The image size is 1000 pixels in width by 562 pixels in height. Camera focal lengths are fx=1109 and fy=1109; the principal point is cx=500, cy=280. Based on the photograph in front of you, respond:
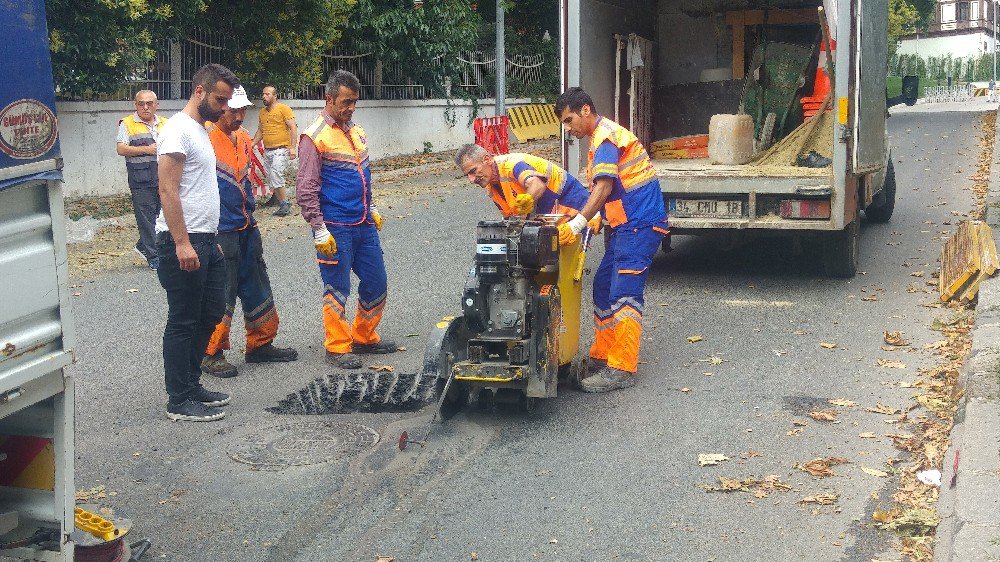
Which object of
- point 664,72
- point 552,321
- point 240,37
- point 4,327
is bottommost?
Answer: point 552,321

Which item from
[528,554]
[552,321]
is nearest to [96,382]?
[552,321]

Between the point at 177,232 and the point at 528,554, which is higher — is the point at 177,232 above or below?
above

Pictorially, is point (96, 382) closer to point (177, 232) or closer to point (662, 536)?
point (177, 232)

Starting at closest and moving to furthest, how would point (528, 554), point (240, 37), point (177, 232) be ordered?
point (528, 554) → point (177, 232) → point (240, 37)

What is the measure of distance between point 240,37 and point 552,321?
14.1 metres

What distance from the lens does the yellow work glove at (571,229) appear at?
20.0 feet

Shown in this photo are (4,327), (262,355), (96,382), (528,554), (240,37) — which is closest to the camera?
(4,327)

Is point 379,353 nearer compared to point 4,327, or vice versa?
point 4,327

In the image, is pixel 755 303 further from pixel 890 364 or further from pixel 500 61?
pixel 500 61

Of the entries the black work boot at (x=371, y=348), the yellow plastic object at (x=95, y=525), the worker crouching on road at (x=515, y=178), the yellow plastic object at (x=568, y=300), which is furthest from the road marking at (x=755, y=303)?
the yellow plastic object at (x=95, y=525)

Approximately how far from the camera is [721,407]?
620cm

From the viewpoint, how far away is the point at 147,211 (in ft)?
34.1

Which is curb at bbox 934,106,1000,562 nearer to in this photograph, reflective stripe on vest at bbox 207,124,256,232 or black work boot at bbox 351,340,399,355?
black work boot at bbox 351,340,399,355

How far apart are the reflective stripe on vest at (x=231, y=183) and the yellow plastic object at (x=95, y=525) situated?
10.2 feet
